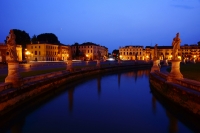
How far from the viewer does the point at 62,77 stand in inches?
970

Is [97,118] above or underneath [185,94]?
underneath

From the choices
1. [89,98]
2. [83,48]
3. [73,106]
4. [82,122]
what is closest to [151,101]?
[89,98]

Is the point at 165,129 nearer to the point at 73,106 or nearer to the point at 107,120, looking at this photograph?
the point at 107,120

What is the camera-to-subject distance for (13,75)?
45.5 ft

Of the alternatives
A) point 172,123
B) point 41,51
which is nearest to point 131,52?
point 41,51

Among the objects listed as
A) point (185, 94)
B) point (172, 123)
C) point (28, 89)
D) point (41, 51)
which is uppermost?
point (41, 51)

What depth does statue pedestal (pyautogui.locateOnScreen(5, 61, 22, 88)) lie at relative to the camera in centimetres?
1365

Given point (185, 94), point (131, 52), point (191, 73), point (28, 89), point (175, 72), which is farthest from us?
point (131, 52)

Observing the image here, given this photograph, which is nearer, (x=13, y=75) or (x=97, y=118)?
(x=97, y=118)

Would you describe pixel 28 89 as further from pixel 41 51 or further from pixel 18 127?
pixel 41 51

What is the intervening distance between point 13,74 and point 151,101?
442 inches

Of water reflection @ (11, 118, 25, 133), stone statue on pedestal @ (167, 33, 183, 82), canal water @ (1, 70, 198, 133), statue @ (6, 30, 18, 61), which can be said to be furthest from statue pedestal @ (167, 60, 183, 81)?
statue @ (6, 30, 18, 61)

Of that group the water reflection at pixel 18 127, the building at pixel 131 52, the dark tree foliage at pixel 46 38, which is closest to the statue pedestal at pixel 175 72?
the water reflection at pixel 18 127

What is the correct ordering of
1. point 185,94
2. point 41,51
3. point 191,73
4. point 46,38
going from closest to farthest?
point 185,94 < point 191,73 < point 41,51 < point 46,38
